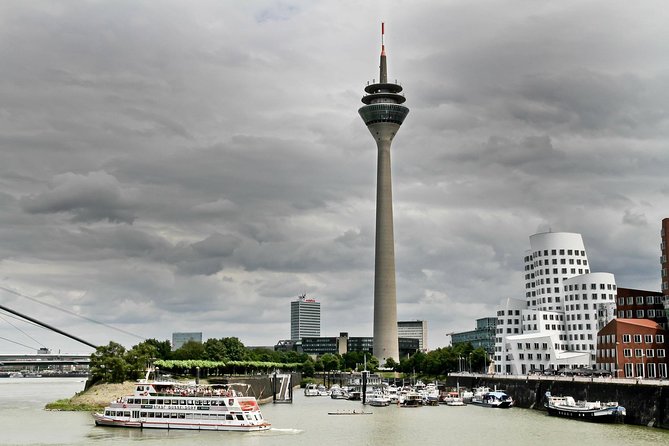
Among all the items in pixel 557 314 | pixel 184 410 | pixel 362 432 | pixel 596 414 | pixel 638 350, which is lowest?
pixel 362 432

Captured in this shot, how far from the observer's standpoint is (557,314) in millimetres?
189500

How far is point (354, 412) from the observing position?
408 feet

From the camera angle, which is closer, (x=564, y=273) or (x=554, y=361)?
(x=554, y=361)

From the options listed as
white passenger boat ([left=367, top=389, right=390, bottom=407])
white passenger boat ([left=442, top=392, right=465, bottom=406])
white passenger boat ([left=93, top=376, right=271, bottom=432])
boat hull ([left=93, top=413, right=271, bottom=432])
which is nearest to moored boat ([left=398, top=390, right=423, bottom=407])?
white passenger boat ([left=367, top=389, right=390, bottom=407])

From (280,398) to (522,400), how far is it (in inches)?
1965

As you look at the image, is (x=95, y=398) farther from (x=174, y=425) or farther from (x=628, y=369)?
(x=628, y=369)

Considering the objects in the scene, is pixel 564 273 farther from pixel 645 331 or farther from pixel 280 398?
pixel 280 398

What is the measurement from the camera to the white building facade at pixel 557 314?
17938 centimetres

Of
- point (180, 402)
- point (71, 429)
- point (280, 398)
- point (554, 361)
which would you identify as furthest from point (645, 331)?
point (71, 429)

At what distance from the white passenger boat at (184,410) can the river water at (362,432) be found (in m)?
1.73

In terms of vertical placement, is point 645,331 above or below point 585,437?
above

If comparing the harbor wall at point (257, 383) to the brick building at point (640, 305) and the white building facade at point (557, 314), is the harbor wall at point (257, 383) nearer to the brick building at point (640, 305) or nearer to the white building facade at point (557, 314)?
the white building facade at point (557, 314)

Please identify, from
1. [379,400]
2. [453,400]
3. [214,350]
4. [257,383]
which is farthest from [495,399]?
[214,350]

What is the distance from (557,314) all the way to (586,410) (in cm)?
9034
